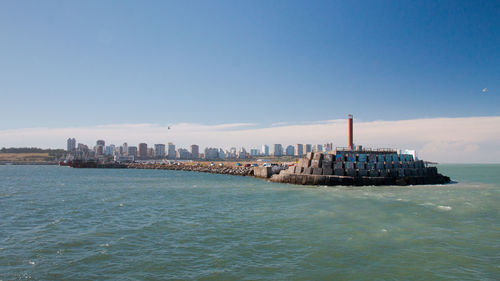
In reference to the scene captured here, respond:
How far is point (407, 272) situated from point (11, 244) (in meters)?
18.4

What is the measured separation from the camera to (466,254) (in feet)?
47.3

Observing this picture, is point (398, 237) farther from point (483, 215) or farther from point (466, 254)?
point (483, 215)

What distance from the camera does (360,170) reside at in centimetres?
5016

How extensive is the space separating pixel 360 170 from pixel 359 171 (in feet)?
0.91

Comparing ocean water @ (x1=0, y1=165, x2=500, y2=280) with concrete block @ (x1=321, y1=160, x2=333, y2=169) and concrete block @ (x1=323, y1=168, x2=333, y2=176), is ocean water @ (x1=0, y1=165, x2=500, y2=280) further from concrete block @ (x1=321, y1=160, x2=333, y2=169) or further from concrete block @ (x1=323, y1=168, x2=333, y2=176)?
concrete block @ (x1=321, y1=160, x2=333, y2=169)

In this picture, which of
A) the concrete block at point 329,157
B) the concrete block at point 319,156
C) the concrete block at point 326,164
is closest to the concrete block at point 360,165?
the concrete block at point 329,157

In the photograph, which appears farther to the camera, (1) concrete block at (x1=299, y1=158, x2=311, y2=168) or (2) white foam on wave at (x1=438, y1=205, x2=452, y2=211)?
(1) concrete block at (x1=299, y1=158, x2=311, y2=168)

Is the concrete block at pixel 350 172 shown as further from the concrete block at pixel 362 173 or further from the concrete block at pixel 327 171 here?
the concrete block at pixel 327 171

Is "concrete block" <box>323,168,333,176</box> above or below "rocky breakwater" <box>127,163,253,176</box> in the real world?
above

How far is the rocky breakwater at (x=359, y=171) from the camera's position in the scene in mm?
48906

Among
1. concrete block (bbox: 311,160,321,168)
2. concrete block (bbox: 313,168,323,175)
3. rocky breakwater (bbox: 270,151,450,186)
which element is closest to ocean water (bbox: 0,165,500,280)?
rocky breakwater (bbox: 270,151,450,186)

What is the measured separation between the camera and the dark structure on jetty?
49.0 metres

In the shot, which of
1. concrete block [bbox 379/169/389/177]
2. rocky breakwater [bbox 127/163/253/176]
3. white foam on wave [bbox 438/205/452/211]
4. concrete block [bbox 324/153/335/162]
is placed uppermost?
concrete block [bbox 324/153/335/162]

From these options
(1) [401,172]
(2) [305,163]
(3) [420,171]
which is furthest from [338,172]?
(3) [420,171]
